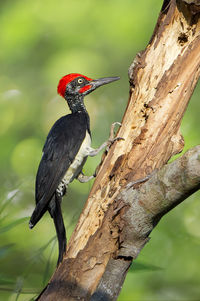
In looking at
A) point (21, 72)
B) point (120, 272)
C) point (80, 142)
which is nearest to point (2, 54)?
point (21, 72)

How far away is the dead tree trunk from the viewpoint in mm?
2117

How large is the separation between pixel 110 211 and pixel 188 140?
6.16 ft

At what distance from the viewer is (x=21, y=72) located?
504 centimetres

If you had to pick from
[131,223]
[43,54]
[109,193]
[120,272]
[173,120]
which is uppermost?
[43,54]

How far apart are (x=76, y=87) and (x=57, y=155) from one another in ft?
2.39

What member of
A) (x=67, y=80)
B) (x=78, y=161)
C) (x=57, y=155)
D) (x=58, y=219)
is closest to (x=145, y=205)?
(x=58, y=219)

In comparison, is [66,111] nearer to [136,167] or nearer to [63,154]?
[63,154]

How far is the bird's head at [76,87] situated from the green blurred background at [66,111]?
Result: 0.48 m

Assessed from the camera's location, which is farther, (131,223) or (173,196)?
(131,223)

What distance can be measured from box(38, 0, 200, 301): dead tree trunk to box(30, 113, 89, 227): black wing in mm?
689

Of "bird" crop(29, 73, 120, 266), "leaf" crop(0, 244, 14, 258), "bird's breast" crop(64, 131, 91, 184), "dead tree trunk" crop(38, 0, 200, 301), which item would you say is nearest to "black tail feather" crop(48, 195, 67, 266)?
"bird" crop(29, 73, 120, 266)

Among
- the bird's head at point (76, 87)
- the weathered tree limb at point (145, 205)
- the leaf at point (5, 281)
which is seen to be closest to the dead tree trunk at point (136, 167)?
the weathered tree limb at point (145, 205)

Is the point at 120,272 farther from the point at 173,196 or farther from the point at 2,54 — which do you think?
the point at 2,54

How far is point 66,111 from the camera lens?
4613mm
